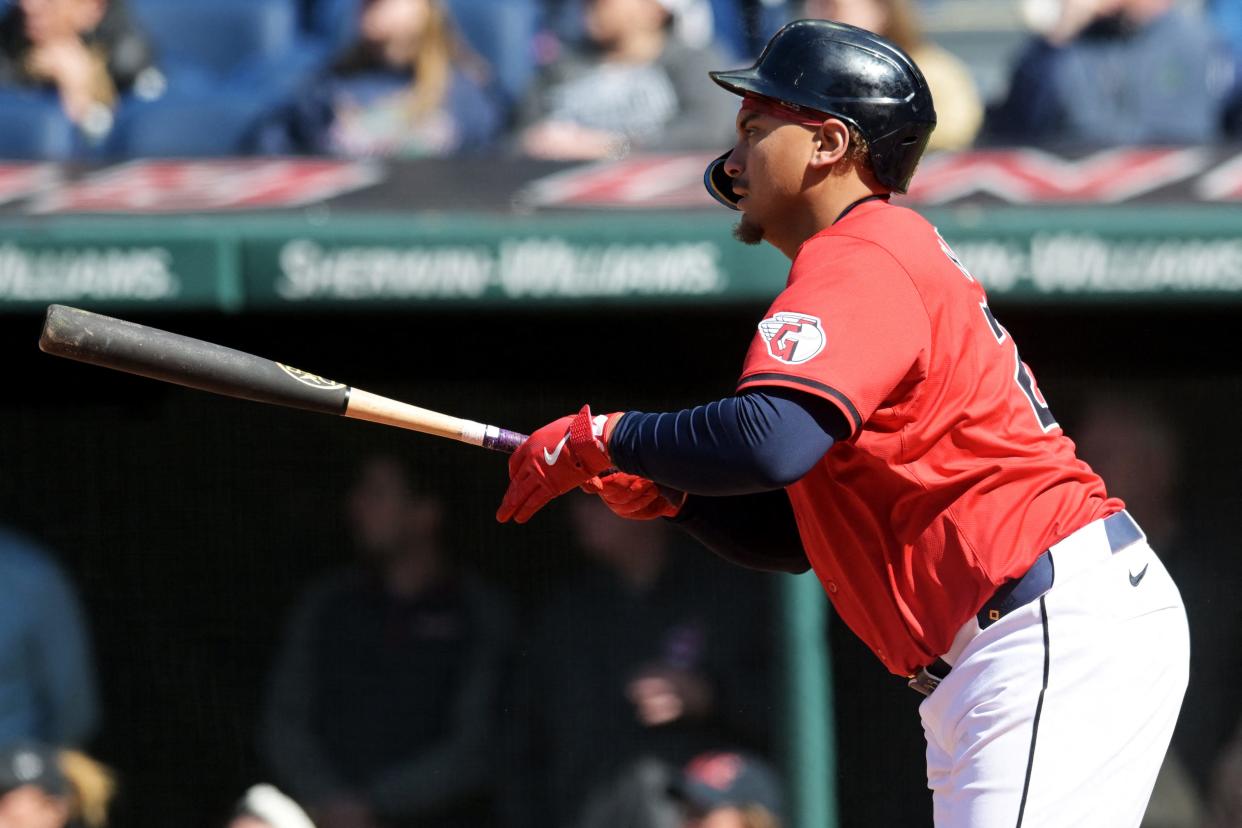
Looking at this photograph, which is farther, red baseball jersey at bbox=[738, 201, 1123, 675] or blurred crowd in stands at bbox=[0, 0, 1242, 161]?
blurred crowd in stands at bbox=[0, 0, 1242, 161]

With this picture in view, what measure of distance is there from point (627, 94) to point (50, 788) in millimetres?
2216

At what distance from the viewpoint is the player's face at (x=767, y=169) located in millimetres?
2170

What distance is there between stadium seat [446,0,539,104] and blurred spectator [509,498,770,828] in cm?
176

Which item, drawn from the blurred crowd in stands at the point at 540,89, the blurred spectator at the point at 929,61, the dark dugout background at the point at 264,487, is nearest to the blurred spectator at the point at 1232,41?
the blurred crowd in stands at the point at 540,89

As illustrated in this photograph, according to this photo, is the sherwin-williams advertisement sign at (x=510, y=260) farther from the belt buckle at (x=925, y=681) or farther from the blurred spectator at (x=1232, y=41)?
the blurred spectator at (x=1232, y=41)

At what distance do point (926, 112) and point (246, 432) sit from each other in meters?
2.04

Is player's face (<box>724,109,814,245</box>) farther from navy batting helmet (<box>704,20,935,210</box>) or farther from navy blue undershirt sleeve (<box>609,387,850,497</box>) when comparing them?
navy blue undershirt sleeve (<box>609,387,850,497</box>)

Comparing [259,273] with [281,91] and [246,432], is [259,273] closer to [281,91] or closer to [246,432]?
[246,432]

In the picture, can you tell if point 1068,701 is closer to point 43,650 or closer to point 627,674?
point 627,674

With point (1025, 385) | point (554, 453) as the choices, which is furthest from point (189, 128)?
point (1025, 385)

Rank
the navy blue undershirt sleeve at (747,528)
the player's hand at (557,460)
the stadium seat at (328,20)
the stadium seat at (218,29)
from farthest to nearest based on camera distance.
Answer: the stadium seat at (218,29)
the stadium seat at (328,20)
the navy blue undershirt sleeve at (747,528)
the player's hand at (557,460)

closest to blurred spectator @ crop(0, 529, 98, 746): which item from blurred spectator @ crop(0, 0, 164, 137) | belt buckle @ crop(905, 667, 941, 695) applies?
blurred spectator @ crop(0, 0, 164, 137)

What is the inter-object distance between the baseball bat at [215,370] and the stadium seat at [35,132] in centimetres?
231

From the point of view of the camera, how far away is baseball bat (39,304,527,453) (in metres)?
2.31
